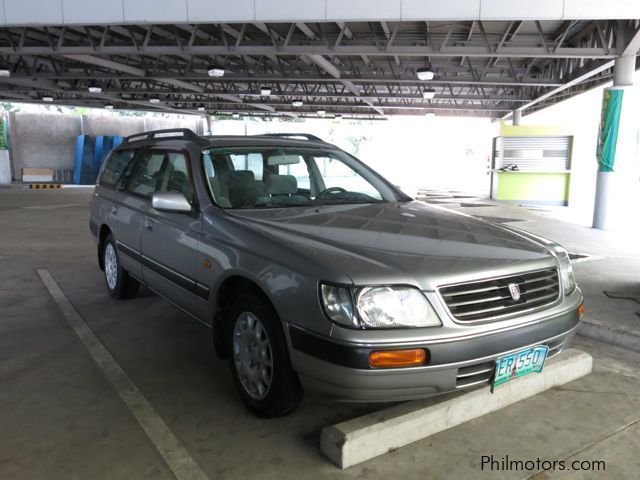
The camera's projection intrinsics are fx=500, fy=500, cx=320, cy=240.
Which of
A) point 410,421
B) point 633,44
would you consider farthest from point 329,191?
point 633,44

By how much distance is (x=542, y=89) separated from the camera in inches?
704

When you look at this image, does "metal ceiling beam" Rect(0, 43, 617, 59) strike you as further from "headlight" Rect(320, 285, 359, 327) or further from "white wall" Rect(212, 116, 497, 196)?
"white wall" Rect(212, 116, 497, 196)

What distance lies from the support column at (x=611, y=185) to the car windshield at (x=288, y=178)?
8987 mm

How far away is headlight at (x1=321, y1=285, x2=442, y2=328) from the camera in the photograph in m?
2.19

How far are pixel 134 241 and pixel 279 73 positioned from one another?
14.0 m

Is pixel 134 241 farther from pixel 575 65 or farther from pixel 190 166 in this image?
pixel 575 65

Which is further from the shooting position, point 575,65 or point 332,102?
point 332,102

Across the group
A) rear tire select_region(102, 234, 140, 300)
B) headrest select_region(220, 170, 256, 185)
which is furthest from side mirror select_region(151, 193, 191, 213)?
rear tire select_region(102, 234, 140, 300)

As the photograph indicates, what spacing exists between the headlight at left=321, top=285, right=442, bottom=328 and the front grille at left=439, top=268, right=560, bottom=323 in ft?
0.41

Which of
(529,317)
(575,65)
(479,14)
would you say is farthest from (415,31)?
(529,317)

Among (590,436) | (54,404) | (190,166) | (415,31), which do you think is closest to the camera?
(590,436)

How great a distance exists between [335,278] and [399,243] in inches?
21.8

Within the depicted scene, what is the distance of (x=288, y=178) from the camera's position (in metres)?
3.71

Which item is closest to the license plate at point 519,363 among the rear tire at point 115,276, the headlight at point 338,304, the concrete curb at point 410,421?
the concrete curb at point 410,421
